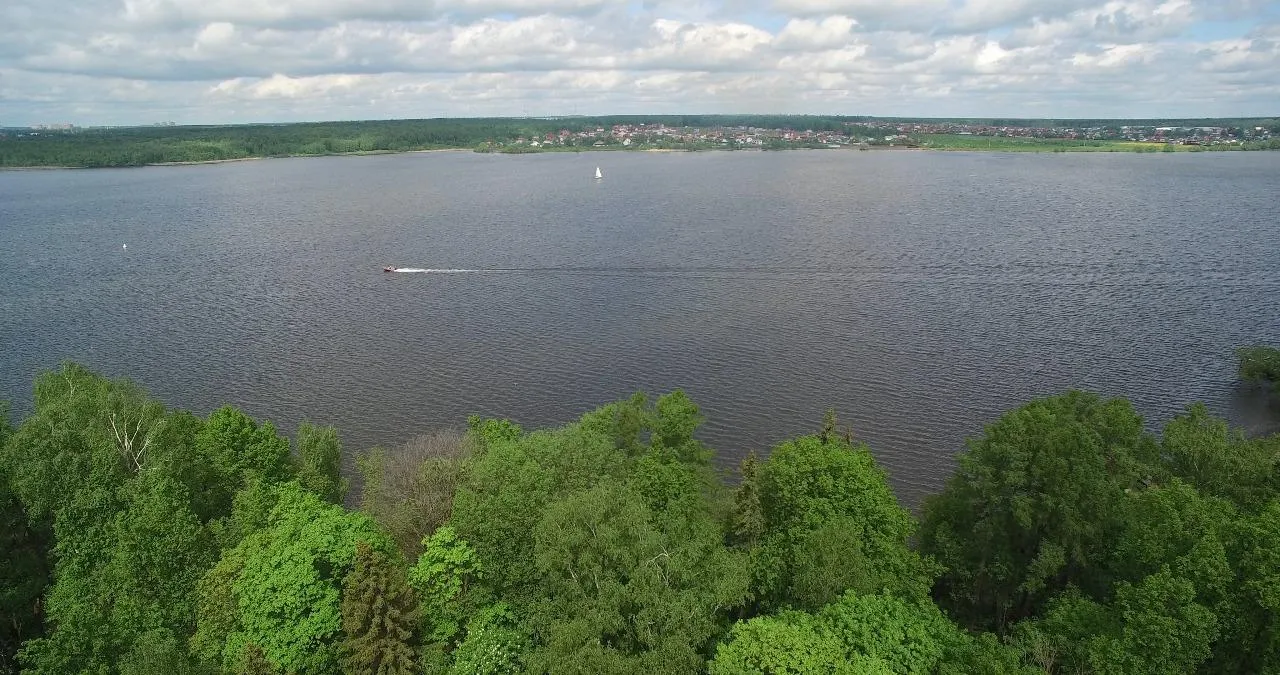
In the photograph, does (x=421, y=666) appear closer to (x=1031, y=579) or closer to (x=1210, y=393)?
(x=1031, y=579)

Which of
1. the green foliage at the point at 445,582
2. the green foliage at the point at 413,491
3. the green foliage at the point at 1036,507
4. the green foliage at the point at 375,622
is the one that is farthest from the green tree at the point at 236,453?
the green foliage at the point at 1036,507

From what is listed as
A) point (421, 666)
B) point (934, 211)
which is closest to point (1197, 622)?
point (421, 666)

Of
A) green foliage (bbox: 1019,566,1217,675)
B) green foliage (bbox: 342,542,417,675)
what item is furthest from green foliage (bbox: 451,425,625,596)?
green foliage (bbox: 1019,566,1217,675)

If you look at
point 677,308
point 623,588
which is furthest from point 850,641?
point 677,308

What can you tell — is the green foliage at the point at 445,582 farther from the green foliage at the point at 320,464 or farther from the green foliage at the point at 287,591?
the green foliage at the point at 320,464

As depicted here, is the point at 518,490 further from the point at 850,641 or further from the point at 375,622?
the point at 850,641

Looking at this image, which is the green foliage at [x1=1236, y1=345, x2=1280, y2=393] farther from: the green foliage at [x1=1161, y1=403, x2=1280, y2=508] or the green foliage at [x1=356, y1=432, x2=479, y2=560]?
the green foliage at [x1=356, y1=432, x2=479, y2=560]

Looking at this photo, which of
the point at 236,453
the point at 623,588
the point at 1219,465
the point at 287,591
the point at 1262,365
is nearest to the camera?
the point at 623,588
